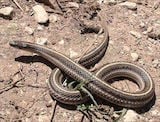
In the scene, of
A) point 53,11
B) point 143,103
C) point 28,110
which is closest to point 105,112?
point 143,103

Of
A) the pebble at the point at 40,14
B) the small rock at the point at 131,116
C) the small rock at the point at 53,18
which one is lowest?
the small rock at the point at 131,116

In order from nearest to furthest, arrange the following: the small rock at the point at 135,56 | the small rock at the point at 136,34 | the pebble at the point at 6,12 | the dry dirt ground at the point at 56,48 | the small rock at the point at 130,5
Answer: the dry dirt ground at the point at 56,48 → the small rock at the point at 135,56 → the pebble at the point at 6,12 → the small rock at the point at 136,34 → the small rock at the point at 130,5

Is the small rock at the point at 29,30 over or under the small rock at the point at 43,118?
over

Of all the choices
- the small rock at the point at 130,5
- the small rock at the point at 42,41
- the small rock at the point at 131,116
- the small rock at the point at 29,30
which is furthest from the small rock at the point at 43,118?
the small rock at the point at 130,5

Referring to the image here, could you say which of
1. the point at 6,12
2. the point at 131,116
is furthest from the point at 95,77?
the point at 6,12

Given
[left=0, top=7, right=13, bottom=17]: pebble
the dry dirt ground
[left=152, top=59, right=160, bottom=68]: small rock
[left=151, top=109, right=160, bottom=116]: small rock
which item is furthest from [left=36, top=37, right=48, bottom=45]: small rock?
[left=151, top=109, right=160, bottom=116]: small rock

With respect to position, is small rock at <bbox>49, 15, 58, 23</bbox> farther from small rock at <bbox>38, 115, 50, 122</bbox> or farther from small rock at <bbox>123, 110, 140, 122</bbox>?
small rock at <bbox>123, 110, 140, 122</bbox>

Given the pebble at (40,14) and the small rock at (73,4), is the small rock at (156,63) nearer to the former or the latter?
the small rock at (73,4)

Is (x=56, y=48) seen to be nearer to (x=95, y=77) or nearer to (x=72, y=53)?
(x=72, y=53)
